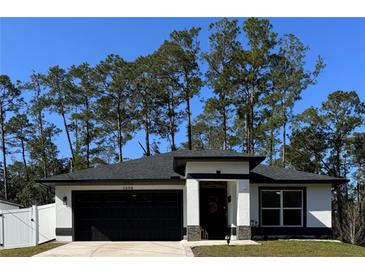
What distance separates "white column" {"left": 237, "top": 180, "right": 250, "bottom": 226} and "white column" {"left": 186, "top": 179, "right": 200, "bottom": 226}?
154 cm

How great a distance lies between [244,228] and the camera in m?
18.3

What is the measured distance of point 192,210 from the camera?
1819 centimetres

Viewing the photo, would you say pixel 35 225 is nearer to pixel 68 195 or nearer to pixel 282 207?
pixel 68 195

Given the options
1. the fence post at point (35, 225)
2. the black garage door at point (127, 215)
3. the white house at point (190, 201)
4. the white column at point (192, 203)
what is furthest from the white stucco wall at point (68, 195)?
the white column at point (192, 203)

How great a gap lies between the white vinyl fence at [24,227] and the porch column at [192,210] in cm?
564

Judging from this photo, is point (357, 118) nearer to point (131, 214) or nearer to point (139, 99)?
point (139, 99)

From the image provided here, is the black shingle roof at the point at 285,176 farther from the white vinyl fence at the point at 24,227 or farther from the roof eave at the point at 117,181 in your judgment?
the white vinyl fence at the point at 24,227

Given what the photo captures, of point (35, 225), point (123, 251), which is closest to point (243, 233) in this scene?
point (123, 251)

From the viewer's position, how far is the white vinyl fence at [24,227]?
18.6m

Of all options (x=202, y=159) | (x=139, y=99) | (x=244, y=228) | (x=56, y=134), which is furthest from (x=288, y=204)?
(x=56, y=134)

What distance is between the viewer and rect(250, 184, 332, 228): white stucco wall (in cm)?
2069

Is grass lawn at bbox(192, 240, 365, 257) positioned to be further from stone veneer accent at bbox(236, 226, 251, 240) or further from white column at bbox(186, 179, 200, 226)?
white column at bbox(186, 179, 200, 226)

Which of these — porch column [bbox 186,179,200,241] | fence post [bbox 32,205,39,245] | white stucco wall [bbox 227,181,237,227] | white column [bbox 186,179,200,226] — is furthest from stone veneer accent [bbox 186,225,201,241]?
fence post [bbox 32,205,39,245]
